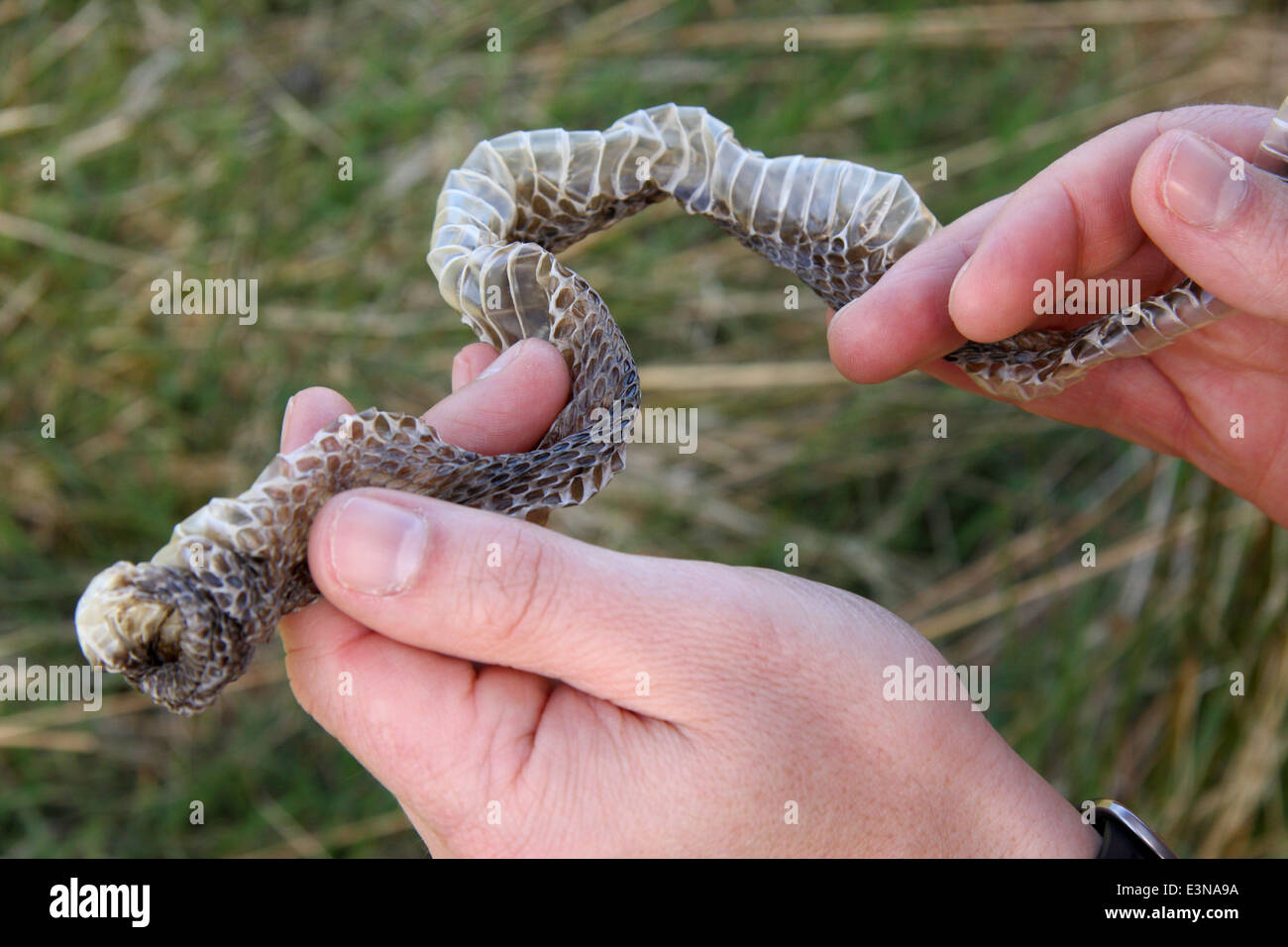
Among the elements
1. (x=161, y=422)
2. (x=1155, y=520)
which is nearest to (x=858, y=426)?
(x=1155, y=520)

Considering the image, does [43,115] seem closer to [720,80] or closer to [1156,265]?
[720,80]

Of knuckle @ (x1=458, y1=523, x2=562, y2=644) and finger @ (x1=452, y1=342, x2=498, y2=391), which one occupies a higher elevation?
finger @ (x1=452, y1=342, x2=498, y2=391)

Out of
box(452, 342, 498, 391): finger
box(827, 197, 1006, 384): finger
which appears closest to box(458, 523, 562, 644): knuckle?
box(452, 342, 498, 391): finger

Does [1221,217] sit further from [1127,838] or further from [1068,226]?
[1127,838]

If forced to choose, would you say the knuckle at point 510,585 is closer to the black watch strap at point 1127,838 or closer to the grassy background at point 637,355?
the black watch strap at point 1127,838

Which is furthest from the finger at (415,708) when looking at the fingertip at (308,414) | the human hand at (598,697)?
the fingertip at (308,414)

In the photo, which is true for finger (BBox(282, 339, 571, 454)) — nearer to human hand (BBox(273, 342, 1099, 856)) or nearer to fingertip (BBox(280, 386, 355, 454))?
fingertip (BBox(280, 386, 355, 454))

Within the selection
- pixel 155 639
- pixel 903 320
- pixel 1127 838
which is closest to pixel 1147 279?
pixel 903 320
